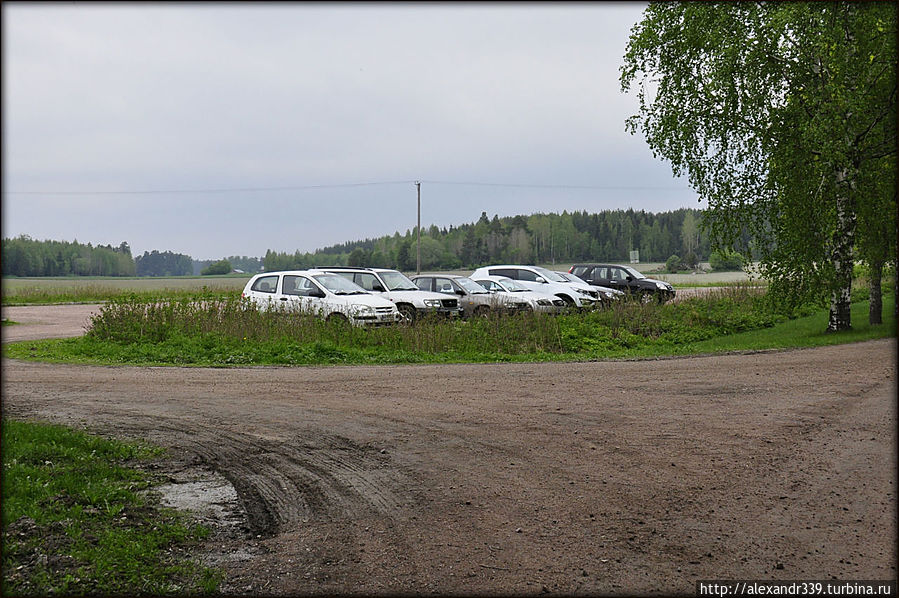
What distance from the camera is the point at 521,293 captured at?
2288 cm

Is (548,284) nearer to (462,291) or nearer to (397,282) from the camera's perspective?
(462,291)

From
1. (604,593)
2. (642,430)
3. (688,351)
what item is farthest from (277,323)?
(604,593)

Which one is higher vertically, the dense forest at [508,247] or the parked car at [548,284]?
the dense forest at [508,247]

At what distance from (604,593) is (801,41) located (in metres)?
14.2

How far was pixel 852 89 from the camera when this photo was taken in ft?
42.5

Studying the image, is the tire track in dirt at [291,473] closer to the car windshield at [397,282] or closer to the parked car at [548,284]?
the car windshield at [397,282]

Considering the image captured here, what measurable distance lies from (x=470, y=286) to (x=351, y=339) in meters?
7.64

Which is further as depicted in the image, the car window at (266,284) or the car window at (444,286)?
the car window at (444,286)

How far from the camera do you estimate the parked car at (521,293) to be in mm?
22172

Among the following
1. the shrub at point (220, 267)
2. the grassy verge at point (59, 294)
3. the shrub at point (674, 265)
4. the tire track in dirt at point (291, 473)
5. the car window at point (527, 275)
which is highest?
the shrub at point (674, 265)

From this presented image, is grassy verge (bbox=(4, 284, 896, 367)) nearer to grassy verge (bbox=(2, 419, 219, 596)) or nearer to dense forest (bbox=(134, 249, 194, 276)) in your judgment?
grassy verge (bbox=(2, 419, 219, 596))

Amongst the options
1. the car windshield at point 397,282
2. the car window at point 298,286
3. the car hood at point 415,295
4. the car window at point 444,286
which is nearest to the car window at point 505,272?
the car window at point 444,286

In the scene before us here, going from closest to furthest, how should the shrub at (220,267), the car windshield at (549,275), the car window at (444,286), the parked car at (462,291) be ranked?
the parked car at (462,291), the car window at (444,286), the car windshield at (549,275), the shrub at (220,267)

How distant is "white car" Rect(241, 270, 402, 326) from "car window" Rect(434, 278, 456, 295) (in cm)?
357
